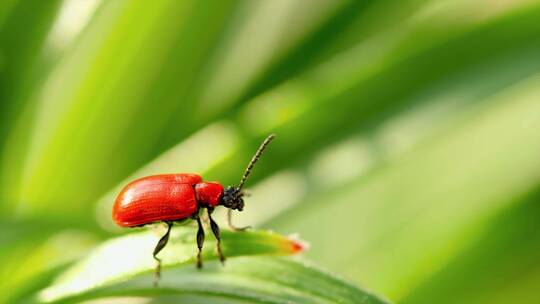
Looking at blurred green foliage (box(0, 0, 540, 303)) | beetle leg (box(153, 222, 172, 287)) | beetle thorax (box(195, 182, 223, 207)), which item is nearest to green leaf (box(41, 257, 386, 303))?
beetle leg (box(153, 222, 172, 287))

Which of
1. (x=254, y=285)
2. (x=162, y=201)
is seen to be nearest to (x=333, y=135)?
(x=162, y=201)

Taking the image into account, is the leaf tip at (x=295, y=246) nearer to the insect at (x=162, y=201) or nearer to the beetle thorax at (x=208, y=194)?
the insect at (x=162, y=201)

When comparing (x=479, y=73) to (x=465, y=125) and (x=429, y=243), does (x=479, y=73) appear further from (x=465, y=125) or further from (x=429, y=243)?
(x=429, y=243)

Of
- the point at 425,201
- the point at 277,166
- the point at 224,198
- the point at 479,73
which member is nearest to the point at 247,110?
the point at 277,166

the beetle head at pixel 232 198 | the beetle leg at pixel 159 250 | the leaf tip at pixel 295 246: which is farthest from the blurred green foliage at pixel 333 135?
the leaf tip at pixel 295 246

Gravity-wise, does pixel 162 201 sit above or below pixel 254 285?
above

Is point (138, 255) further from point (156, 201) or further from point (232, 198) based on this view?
point (232, 198)
